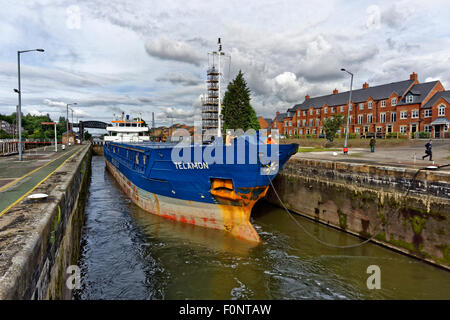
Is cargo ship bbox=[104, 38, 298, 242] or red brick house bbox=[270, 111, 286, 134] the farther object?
red brick house bbox=[270, 111, 286, 134]

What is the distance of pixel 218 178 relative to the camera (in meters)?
11.2

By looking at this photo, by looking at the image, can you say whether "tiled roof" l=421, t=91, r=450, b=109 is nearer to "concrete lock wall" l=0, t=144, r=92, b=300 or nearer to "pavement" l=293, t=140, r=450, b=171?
"pavement" l=293, t=140, r=450, b=171

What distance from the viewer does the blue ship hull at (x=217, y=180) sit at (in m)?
10.6

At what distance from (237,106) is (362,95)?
2793cm

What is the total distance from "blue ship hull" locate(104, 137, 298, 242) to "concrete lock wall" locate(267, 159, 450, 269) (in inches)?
152

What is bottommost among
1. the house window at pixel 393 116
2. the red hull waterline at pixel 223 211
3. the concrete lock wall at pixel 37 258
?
the red hull waterline at pixel 223 211

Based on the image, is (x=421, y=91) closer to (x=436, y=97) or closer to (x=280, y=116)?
(x=436, y=97)

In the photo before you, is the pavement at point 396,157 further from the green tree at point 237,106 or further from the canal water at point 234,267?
the green tree at point 237,106

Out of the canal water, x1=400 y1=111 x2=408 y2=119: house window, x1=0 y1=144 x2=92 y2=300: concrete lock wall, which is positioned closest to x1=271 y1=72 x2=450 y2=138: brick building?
x1=400 y1=111 x2=408 y2=119: house window

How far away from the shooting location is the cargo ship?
34.8 feet

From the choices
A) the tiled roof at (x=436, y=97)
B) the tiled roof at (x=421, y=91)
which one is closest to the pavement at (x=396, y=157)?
the tiled roof at (x=436, y=97)

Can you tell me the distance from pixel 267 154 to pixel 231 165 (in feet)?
5.20

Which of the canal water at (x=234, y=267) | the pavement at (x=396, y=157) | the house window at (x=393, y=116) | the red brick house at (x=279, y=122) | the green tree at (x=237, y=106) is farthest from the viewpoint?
the red brick house at (x=279, y=122)
